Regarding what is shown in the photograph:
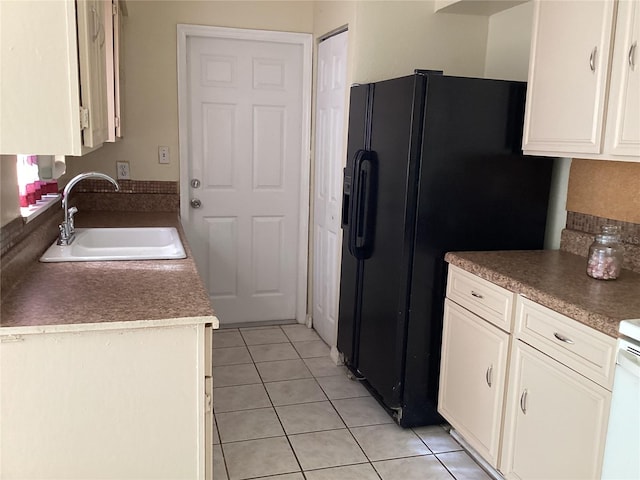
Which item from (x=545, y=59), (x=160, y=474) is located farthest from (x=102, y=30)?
(x=545, y=59)

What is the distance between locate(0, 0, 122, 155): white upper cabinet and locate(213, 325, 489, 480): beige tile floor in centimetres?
147

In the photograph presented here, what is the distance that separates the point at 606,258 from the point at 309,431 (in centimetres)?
149

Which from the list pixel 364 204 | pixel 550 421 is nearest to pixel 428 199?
pixel 364 204

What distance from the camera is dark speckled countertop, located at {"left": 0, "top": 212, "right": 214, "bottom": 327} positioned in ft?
5.39

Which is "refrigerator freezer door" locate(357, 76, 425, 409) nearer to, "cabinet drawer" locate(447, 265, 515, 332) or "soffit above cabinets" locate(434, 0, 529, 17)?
"cabinet drawer" locate(447, 265, 515, 332)

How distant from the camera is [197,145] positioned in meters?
3.75

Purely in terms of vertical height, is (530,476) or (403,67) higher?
(403,67)

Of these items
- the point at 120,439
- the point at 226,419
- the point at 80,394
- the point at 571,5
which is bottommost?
the point at 226,419

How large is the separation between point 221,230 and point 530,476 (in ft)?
8.29

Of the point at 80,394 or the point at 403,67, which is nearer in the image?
the point at 80,394

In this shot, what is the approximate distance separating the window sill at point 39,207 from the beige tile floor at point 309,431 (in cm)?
124

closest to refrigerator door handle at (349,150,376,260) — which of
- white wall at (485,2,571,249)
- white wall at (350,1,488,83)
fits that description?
white wall at (350,1,488,83)

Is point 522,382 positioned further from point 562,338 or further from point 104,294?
point 104,294

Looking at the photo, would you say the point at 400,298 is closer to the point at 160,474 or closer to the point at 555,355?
the point at 555,355
